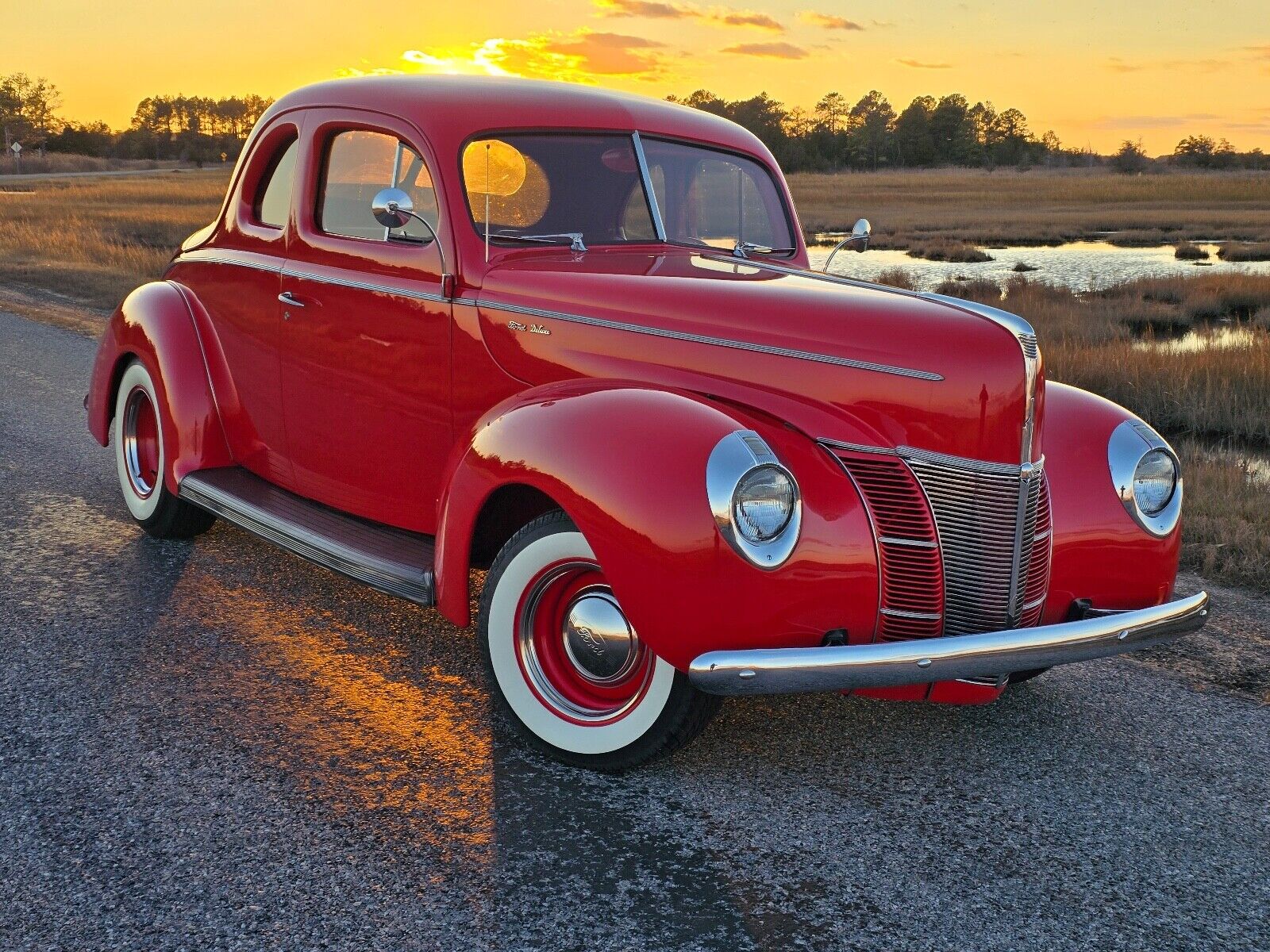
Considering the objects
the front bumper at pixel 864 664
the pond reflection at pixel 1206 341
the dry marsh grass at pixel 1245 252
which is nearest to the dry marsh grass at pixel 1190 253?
the dry marsh grass at pixel 1245 252

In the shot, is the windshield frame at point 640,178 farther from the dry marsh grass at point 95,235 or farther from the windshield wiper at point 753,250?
the dry marsh grass at point 95,235

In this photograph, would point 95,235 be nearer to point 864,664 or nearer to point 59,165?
point 864,664

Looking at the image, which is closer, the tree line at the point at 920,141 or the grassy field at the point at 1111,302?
the grassy field at the point at 1111,302

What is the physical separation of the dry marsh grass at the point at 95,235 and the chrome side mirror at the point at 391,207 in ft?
36.0

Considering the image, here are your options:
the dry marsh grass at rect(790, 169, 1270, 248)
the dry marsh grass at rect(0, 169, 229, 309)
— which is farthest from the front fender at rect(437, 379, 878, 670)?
the dry marsh grass at rect(790, 169, 1270, 248)

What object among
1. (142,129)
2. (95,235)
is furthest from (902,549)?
(142,129)

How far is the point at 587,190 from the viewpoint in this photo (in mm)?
4070

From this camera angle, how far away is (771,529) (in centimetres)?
289

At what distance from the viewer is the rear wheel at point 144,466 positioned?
5090mm

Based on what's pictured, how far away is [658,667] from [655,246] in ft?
5.39

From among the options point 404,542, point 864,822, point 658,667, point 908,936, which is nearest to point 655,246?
point 404,542

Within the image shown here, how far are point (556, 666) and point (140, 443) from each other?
2958 mm

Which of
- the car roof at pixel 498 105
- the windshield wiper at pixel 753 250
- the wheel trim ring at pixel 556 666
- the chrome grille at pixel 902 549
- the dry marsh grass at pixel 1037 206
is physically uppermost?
the dry marsh grass at pixel 1037 206

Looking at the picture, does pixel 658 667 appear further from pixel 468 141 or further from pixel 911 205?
pixel 911 205
